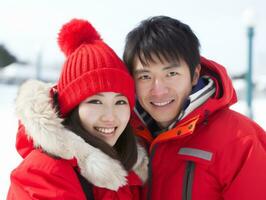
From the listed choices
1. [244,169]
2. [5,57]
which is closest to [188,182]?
[244,169]

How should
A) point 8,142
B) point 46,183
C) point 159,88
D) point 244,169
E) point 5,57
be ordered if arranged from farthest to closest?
point 5,57
point 8,142
point 159,88
point 244,169
point 46,183

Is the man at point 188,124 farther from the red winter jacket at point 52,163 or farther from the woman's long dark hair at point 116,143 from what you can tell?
the red winter jacket at point 52,163

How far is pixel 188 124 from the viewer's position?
2.06 metres

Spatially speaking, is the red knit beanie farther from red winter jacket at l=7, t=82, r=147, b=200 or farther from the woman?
red winter jacket at l=7, t=82, r=147, b=200

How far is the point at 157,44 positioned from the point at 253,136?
28.0 inches

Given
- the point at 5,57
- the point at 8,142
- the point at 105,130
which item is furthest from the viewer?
the point at 5,57

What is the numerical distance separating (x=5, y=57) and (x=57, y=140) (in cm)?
2267

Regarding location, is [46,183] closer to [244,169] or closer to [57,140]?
[57,140]

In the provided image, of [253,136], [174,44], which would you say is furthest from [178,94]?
[253,136]

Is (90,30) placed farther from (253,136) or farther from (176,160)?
(253,136)

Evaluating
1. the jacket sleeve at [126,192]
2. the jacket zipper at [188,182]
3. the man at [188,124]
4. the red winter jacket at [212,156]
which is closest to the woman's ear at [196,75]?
the man at [188,124]

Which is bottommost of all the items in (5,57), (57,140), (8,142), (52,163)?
(5,57)

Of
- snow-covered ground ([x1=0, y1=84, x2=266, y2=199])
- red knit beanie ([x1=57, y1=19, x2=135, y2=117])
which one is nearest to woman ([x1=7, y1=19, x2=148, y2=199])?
red knit beanie ([x1=57, y1=19, x2=135, y2=117])

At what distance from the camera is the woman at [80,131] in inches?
68.6
